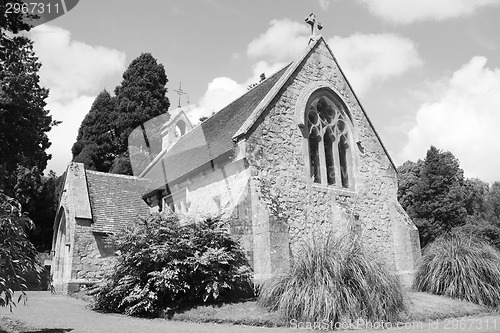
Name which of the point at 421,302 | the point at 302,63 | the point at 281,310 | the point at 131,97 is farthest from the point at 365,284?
the point at 131,97

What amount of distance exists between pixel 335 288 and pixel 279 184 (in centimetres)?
555

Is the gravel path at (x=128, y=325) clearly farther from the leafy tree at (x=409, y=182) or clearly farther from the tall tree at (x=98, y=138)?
the leafy tree at (x=409, y=182)

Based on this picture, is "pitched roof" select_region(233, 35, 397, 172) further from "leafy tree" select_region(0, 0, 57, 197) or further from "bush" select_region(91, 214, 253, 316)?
"leafy tree" select_region(0, 0, 57, 197)

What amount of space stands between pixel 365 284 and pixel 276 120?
745 centimetres

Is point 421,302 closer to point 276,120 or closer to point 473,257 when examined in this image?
point 473,257

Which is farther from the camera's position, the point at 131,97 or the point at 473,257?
the point at 131,97

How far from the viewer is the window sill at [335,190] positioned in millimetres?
15984

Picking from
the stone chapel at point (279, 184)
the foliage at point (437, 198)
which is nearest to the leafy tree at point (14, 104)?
the stone chapel at point (279, 184)

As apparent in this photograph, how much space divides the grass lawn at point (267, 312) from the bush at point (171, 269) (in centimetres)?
51

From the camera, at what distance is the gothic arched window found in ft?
54.7

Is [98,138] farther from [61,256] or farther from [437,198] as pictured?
[437,198]

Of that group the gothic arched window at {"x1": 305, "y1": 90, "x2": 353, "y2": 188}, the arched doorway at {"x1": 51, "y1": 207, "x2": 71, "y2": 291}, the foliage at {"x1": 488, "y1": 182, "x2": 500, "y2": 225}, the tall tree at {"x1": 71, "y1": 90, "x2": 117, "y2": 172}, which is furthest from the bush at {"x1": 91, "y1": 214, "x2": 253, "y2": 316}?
the foliage at {"x1": 488, "y1": 182, "x2": 500, "y2": 225}

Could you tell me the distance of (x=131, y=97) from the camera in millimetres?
43406

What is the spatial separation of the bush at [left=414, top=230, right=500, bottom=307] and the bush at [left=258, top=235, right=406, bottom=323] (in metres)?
3.82
